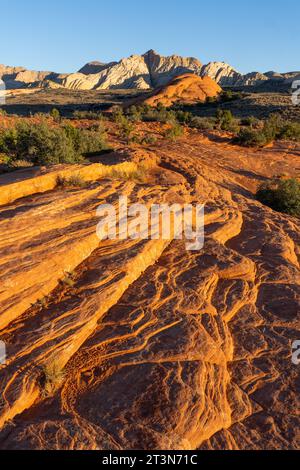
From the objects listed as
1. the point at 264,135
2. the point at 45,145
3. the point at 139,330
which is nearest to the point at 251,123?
the point at 264,135

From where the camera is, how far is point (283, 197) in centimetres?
1158

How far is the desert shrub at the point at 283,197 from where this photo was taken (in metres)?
11.3

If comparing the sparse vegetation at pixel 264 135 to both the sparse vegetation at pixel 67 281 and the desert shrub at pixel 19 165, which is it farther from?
the sparse vegetation at pixel 67 281

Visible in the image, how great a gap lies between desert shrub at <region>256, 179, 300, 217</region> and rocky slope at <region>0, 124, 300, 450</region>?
2298 mm

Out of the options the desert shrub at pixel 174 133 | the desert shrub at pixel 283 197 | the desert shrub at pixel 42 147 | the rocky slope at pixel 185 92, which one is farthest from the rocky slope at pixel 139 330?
the rocky slope at pixel 185 92

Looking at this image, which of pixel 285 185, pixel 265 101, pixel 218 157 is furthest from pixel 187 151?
pixel 265 101

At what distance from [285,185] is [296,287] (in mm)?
5925

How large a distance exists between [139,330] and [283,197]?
801cm

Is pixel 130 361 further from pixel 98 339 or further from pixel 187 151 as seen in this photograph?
pixel 187 151

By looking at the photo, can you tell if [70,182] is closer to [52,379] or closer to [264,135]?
[52,379]

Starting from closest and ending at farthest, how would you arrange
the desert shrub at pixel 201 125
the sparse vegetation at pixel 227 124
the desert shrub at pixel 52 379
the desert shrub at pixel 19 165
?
the desert shrub at pixel 52 379, the desert shrub at pixel 19 165, the desert shrub at pixel 201 125, the sparse vegetation at pixel 227 124

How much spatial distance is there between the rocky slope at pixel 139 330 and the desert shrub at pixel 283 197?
2.30 meters

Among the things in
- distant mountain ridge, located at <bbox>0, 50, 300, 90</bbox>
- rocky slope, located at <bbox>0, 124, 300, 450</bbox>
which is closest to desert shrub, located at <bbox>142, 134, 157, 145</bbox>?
rocky slope, located at <bbox>0, 124, 300, 450</bbox>

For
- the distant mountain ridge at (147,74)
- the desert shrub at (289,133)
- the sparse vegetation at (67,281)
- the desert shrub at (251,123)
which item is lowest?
the sparse vegetation at (67,281)
